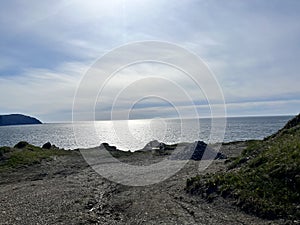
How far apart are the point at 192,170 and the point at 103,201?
15.6 metres

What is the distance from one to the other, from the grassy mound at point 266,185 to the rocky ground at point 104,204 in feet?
2.91

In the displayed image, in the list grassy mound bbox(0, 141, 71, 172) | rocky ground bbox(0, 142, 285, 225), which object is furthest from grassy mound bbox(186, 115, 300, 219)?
grassy mound bbox(0, 141, 71, 172)

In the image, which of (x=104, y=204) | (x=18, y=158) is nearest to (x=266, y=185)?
A: (x=104, y=204)

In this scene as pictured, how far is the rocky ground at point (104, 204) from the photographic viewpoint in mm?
22516

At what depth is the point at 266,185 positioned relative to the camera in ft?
76.8

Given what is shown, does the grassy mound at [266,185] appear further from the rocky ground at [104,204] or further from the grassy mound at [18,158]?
the grassy mound at [18,158]

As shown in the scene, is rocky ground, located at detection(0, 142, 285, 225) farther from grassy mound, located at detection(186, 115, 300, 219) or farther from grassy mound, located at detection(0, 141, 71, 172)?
grassy mound, located at detection(0, 141, 71, 172)

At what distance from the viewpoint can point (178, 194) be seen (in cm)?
2884

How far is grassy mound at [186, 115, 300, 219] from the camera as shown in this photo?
2061 centimetres

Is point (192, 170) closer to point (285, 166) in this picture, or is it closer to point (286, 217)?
point (285, 166)

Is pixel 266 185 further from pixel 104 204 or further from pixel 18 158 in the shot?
pixel 18 158

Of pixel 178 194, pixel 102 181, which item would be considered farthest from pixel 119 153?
pixel 178 194

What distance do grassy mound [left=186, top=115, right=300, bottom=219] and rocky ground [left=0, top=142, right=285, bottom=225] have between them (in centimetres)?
89

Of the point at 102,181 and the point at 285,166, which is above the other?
the point at 285,166
